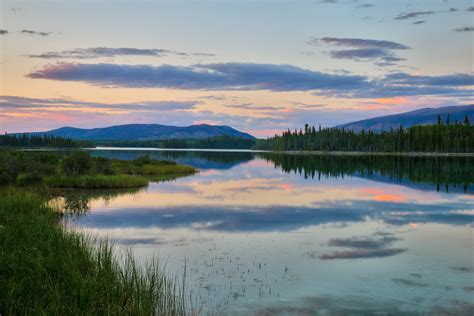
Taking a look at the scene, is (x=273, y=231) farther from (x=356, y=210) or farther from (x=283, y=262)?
(x=356, y=210)

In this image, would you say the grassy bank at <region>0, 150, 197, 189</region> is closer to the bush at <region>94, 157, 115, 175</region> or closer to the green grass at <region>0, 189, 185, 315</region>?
the bush at <region>94, 157, 115, 175</region>

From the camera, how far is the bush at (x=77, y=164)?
182 ft

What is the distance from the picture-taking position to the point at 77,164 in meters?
55.8

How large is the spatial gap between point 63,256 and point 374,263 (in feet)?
41.3

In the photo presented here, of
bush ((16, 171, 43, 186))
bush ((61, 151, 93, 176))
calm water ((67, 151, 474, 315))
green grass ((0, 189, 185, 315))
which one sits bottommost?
calm water ((67, 151, 474, 315))

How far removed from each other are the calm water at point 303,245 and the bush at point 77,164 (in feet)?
35.0

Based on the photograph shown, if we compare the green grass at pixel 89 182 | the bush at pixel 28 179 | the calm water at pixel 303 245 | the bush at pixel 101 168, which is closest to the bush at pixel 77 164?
the bush at pixel 101 168

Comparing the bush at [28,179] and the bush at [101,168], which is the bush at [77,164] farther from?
the bush at [28,179]

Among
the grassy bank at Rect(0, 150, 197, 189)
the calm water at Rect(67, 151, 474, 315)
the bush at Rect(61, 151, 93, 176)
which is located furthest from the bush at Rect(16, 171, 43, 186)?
the bush at Rect(61, 151, 93, 176)

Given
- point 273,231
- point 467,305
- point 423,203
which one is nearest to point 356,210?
point 423,203

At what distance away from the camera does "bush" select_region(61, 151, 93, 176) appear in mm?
55341

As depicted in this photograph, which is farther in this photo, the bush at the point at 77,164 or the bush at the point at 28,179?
the bush at the point at 77,164

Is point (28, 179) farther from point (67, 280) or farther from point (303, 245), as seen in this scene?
point (67, 280)

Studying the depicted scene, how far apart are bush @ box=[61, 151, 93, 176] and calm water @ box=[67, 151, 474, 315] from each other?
420 inches
